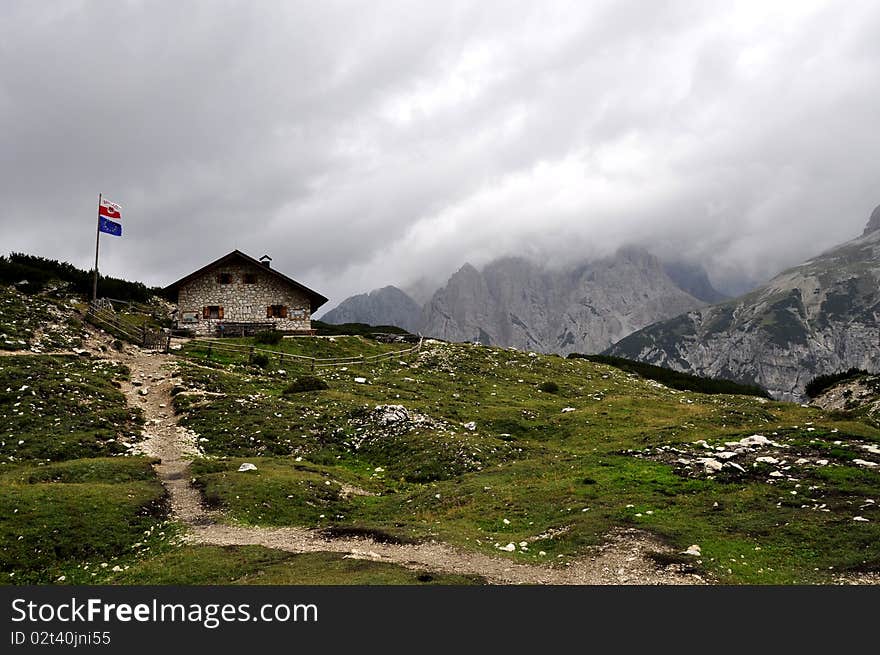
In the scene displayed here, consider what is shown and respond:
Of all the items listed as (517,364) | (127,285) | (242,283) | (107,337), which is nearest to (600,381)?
(517,364)

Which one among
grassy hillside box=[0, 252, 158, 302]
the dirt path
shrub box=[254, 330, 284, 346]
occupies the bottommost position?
the dirt path

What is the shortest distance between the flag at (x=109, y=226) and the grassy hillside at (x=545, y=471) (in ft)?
89.0

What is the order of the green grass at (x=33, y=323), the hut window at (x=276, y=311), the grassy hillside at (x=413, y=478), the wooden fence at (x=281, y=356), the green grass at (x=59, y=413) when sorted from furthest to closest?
the hut window at (x=276, y=311)
the wooden fence at (x=281, y=356)
the green grass at (x=33, y=323)
the green grass at (x=59, y=413)
the grassy hillside at (x=413, y=478)

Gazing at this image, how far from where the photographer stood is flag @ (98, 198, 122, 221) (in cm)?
5468

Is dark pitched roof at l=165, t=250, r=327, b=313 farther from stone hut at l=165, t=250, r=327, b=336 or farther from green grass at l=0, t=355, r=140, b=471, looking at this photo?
green grass at l=0, t=355, r=140, b=471

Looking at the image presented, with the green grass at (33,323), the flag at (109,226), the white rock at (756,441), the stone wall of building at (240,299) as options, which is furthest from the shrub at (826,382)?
the flag at (109,226)

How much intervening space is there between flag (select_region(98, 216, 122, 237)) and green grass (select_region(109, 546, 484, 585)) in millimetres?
50959

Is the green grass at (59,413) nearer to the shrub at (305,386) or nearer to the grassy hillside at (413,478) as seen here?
the grassy hillside at (413,478)

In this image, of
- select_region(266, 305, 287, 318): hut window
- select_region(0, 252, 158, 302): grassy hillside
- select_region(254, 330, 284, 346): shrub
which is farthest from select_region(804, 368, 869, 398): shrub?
select_region(0, 252, 158, 302): grassy hillside

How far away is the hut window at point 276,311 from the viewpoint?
200 feet

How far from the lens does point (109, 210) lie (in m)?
55.4

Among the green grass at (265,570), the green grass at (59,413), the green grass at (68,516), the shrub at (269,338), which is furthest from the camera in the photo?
the shrub at (269,338)

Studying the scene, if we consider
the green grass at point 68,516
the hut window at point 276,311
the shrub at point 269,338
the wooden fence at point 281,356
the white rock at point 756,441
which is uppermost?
the hut window at point 276,311

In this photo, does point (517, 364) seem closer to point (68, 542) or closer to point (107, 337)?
point (107, 337)
